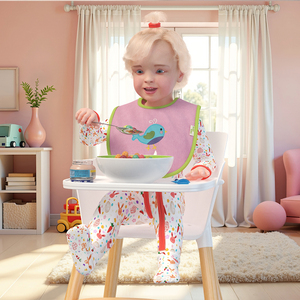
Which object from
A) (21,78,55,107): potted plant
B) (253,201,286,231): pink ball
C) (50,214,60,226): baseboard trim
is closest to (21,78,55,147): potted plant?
(21,78,55,107): potted plant

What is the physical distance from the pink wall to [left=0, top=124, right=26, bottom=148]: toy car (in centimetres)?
30

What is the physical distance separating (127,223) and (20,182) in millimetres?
2227

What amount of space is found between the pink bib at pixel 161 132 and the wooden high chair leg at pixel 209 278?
294 mm

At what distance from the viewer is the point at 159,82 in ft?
4.10

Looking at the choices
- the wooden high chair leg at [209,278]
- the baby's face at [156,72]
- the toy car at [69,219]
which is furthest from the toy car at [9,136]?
the wooden high chair leg at [209,278]

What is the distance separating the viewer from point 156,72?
4.13 feet

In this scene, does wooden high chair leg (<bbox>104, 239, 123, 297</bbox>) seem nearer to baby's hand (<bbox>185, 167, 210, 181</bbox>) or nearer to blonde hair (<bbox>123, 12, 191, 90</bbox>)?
baby's hand (<bbox>185, 167, 210, 181</bbox>)

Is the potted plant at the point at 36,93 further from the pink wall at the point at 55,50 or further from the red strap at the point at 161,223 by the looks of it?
the red strap at the point at 161,223

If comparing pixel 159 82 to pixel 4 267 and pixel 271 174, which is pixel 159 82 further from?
pixel 271 174

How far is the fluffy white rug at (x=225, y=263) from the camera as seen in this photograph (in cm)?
188

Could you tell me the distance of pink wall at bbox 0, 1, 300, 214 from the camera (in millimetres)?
3512

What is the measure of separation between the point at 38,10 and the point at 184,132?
286 centimetres

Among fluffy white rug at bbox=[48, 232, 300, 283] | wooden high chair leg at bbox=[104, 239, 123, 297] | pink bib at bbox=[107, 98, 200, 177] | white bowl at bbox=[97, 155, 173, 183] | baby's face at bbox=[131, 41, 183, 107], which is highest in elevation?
baby's face at bbox=[131, 41, 183, 107]

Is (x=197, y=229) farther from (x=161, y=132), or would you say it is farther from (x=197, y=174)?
(x=161, y=132)
